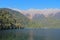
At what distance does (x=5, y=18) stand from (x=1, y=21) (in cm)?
961

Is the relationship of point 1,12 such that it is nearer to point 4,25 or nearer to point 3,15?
point 3,15

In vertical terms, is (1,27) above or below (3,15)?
below

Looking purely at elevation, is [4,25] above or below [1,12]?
below

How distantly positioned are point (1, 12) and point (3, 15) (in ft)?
11.8

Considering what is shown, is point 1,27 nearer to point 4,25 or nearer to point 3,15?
point 4,25

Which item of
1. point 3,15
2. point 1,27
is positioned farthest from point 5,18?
point 1,27

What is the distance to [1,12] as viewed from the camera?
15275 centimetres

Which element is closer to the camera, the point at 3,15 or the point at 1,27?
the point at 1,27

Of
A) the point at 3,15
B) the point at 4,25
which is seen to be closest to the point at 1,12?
the point at 3,15

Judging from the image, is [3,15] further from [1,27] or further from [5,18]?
[1,27]

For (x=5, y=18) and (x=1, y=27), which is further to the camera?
(x=5, y=18)

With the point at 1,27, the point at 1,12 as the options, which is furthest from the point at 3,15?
the point at 1,27

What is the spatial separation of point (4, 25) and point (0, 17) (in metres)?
8.47

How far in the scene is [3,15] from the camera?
154 meters
